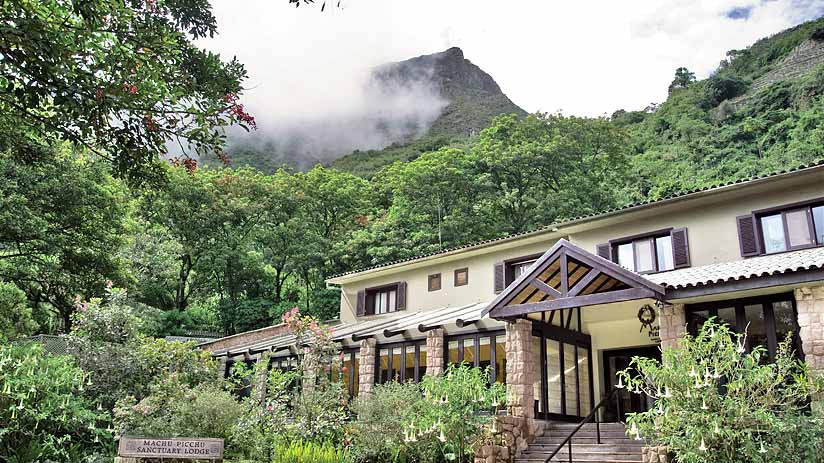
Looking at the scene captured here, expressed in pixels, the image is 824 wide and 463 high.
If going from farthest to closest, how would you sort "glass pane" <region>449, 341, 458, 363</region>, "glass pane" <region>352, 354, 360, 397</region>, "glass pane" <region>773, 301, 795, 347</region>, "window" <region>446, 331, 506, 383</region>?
"glass pane" <region>352, 354, 360, 397</region> < "glass pane" <region>449, 341, 458, 363</region> < "window" <region>446, 331, 506, 383</region> < "glass pane" <region>773, 301, 795, 347</region>

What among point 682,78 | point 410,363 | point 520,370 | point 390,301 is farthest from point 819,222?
point 682,78

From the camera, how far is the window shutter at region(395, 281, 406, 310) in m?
23.5

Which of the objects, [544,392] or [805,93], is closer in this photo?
[544,392]

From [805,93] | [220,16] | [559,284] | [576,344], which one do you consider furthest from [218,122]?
[805,93]

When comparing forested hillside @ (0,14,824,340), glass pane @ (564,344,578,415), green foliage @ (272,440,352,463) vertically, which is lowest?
green foliage @ (272,440,352,463)

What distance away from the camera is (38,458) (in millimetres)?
13047

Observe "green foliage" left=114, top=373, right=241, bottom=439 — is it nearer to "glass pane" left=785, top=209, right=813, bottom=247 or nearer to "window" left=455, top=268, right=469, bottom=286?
"window" left=455, top=268, right=469, bottom=286

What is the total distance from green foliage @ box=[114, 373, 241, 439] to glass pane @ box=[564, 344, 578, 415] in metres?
8.21

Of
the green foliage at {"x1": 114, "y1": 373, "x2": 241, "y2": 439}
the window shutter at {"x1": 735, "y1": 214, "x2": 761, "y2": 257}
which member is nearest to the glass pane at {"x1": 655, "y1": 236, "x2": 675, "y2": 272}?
the window shutter at {"x1": 735, "y1": 214, "x2": 761, "y2": 257}

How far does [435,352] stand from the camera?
18.0 m

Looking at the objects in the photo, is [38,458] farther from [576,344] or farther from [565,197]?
[565,197]

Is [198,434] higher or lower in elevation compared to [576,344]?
lower

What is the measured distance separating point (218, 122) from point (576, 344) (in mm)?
11484

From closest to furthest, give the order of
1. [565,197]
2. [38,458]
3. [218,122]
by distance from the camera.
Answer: [218,122] → [38,458] → [565,197]
